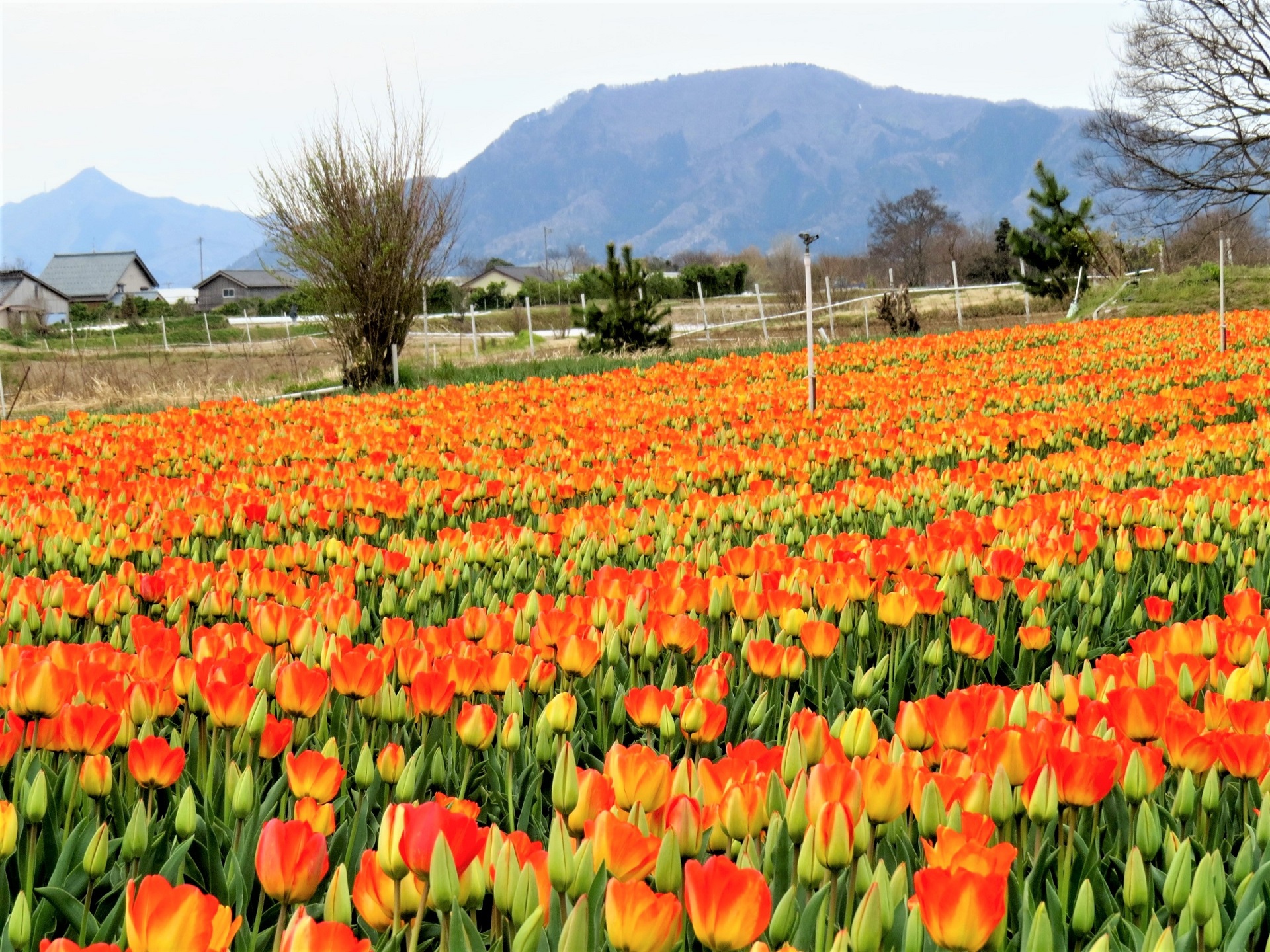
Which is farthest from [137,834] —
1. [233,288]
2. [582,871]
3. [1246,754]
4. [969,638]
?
[233,288]

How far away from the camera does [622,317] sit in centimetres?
1962

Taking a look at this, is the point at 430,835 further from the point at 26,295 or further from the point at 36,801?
the point at 26,295

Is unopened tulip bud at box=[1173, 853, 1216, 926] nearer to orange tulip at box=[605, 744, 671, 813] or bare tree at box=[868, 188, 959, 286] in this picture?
orange tulip at box=[605, 744, 671, 813]

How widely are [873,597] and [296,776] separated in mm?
1725

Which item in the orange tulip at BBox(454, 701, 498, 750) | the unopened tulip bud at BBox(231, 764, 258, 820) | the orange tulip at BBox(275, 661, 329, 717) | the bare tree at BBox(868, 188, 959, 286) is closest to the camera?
the unopened tulip bud at BBox(231, 764, 258, 820)

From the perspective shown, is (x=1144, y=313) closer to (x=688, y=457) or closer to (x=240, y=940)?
(x=688, y=457)

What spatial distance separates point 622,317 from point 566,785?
1860 centimetres

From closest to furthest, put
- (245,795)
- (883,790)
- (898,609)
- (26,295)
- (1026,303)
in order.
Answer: (883,790)
(245,795)
(898,609)
(1026,303)
(26,295)

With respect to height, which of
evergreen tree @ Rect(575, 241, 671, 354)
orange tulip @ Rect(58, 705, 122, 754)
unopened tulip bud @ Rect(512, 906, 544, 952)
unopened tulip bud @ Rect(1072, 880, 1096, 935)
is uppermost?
evergreen tree @ Rect(575, 241, 671, 354)

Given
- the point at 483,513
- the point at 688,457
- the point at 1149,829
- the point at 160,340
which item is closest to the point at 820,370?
the point at 688,457

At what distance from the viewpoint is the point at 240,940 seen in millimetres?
1278

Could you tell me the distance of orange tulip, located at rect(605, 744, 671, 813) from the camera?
1.28 meters

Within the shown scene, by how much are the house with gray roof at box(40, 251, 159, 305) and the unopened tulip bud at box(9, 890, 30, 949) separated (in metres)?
84.0

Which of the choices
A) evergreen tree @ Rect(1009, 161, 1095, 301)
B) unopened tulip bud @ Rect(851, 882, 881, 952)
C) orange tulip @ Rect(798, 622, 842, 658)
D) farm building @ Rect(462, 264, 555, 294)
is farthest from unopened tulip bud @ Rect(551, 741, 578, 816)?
farm building @ Rect(462, 264, 555, 294)
